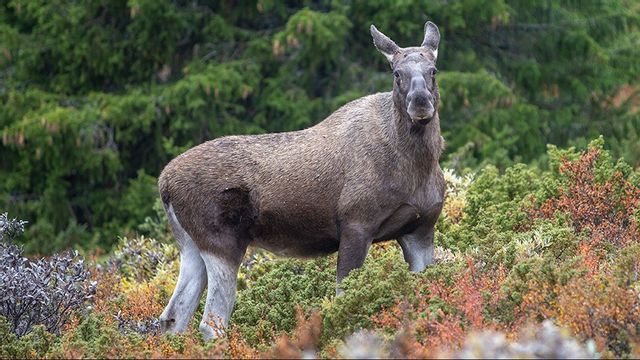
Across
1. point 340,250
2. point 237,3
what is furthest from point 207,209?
point 237,3

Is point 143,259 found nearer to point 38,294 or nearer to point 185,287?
point 185,287

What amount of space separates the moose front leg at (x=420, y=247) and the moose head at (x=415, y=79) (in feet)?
2.87

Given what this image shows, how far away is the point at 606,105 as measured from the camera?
2072 cm

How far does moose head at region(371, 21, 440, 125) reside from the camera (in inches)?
353

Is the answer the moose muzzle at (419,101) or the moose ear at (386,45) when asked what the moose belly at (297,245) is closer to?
the moose muzzle at (419,101)

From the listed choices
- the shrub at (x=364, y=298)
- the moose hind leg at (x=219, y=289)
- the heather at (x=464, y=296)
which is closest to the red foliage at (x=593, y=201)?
the heather at (x=464, y=296)

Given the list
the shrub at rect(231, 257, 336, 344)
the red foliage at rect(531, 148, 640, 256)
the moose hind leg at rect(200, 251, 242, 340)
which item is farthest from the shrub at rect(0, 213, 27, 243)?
the red foliage at rect(531, 148, 640, 256)

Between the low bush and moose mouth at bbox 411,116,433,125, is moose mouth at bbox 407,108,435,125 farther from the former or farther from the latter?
the low bush

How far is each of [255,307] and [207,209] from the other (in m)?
0.88

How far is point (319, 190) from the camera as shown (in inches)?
376

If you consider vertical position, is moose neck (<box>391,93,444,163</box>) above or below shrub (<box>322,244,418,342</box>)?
above

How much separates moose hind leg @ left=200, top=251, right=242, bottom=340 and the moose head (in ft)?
6.13

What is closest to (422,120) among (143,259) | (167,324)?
(167,324)

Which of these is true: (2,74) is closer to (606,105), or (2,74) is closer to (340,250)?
(606,105)
